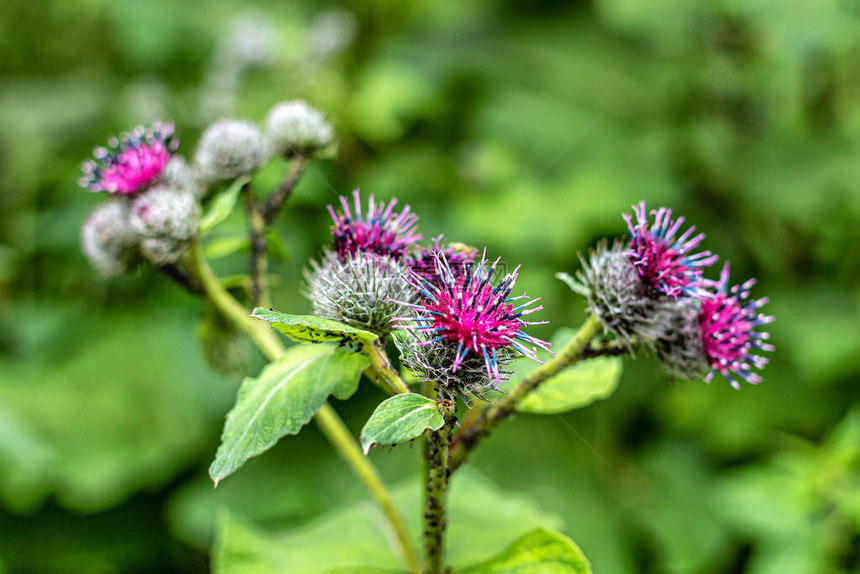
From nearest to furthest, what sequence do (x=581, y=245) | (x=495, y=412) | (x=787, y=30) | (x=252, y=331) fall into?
(x=495, y=412)
(x=252, y=331)
(x=787, y=30)
(x=581, y=245)

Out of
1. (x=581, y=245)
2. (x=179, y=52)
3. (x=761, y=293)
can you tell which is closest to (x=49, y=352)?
(x=179, y=52)

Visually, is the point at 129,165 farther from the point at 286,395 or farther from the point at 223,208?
the point at 286,395

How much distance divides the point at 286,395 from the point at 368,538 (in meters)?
0.86

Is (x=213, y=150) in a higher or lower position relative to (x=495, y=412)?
higher

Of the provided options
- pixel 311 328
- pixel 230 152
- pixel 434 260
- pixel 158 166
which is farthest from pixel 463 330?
pixel 158 166

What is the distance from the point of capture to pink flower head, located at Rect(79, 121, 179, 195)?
183 cm

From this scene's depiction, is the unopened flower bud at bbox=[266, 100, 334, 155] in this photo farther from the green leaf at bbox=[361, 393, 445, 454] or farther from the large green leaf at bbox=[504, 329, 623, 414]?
the green leaf at bbox=[361, 393, 445, 454]

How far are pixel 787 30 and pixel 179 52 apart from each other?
423cm

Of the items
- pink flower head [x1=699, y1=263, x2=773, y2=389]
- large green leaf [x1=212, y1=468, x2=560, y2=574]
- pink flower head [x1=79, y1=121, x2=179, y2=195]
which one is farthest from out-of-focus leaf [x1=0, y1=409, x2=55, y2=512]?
pink flower head [x1=699, y1=263, x2=773, y2=389]

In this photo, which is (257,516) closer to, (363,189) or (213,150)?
(363,189)

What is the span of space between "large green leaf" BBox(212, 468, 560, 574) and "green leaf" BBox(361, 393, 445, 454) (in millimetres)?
770

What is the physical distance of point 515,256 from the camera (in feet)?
12.5

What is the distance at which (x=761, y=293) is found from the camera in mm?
3945

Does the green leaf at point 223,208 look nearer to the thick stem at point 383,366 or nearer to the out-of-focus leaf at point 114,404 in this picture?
the thick stem at point 383,366
